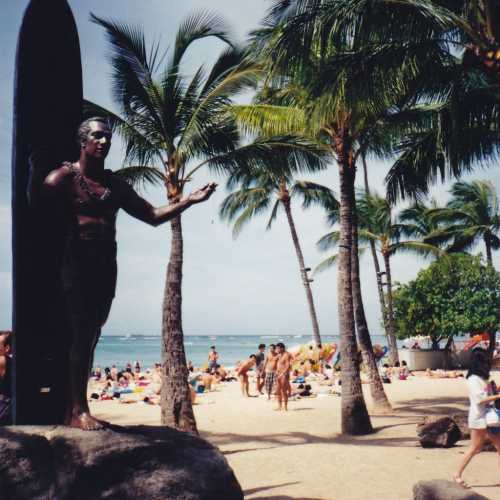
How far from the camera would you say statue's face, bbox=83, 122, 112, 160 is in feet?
10.6

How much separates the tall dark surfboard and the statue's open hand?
2.70ft

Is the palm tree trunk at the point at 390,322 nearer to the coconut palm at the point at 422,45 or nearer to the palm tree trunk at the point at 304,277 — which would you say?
the palm tree trunk at the point at 304,277

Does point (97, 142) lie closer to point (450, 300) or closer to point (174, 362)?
point (174, 362)

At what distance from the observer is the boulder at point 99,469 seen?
2.74m

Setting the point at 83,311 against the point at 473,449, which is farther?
the point at 473,449

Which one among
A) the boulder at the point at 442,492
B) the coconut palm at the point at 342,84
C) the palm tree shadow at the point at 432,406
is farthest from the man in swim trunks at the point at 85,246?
the palm tree shadow at the point at 432,406

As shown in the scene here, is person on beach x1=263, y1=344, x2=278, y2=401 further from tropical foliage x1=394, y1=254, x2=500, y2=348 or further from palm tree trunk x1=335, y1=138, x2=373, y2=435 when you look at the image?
tropical foliage x1=394, y1=254, x2=500, y2=348

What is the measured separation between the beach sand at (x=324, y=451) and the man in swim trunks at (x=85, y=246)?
3507mm

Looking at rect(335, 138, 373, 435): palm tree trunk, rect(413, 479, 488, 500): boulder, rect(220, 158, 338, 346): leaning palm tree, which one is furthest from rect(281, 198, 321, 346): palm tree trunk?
rect(413, 479, 488, 500): boulder

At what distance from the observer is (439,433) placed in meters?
8.23

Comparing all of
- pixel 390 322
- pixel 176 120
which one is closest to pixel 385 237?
pixel 390 322

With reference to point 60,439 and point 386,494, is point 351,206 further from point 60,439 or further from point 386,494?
point 60,439

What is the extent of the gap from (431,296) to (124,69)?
22.2 meters

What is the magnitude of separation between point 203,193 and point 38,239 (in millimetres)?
1079
